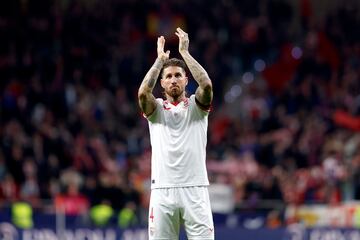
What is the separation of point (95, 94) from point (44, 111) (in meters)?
1.59

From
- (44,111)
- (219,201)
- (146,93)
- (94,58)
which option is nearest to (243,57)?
(94,58)

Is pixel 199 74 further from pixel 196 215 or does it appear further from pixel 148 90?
pixel 196 215

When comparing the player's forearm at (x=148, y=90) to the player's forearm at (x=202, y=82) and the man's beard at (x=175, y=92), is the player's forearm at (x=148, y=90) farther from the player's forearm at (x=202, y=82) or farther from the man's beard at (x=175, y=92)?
the player's forearm at (x=202, y=82)

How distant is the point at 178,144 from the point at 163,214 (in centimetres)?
62

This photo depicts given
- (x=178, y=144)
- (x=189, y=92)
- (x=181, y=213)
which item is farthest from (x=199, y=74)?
(x=189, y=92)

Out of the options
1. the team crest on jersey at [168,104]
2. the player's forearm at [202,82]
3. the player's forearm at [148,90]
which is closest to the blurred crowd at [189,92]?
the team crest on jersey at [168,104]

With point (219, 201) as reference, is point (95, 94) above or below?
above

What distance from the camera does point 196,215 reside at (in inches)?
368

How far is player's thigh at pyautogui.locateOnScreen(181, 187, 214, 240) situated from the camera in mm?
9320

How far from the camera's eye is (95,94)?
72.6ft

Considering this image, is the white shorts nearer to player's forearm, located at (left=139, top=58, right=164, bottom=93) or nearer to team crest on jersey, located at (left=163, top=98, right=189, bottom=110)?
team crest on jersey, located at (left=163, top=98, right=189, bottom=110)

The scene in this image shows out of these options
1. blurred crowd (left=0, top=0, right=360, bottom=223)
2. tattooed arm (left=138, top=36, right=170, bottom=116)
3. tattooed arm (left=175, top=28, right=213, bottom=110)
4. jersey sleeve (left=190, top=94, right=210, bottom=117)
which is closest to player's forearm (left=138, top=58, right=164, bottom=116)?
tattooed arm (left=138, top=36, right=170, bottom=116)

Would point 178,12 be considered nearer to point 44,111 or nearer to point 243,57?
point 243,57

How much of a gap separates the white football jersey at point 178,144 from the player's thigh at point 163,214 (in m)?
0.09
